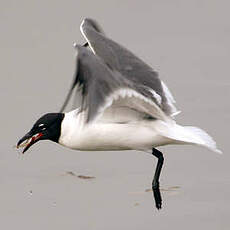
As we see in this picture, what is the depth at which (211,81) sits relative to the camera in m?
10.7

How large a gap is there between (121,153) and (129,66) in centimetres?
137

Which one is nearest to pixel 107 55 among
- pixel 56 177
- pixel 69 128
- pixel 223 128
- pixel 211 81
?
pixel 69 128

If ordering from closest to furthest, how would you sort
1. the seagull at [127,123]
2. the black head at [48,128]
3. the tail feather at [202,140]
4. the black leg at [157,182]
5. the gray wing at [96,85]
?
the gray wing at [96,85]
the tail feather at [202,140]
the seagull at [127,123]
the black head at [48,128]
the black leg at [157,182]

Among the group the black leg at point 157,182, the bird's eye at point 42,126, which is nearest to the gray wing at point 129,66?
the black leg at point 157,182

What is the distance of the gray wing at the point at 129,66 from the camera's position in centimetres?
793

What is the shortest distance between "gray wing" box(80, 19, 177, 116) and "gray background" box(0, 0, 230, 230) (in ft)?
2.70

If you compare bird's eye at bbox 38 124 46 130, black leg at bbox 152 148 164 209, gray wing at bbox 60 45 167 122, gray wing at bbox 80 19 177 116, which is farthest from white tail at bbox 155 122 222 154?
bird's eye at bbox 38 124 46 130

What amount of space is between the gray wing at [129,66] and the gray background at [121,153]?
0.82 m

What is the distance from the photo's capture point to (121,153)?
9.27 m

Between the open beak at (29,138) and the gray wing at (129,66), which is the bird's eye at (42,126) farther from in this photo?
the gray wing at (129,66)

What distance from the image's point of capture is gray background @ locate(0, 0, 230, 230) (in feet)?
26.5

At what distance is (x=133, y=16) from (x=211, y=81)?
220cm

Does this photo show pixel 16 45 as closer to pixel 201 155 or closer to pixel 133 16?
pixel 133 16

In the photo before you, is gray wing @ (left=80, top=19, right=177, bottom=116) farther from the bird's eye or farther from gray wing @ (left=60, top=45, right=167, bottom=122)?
gray wing @ (left=60, top=45, right=167, bottom=122)
